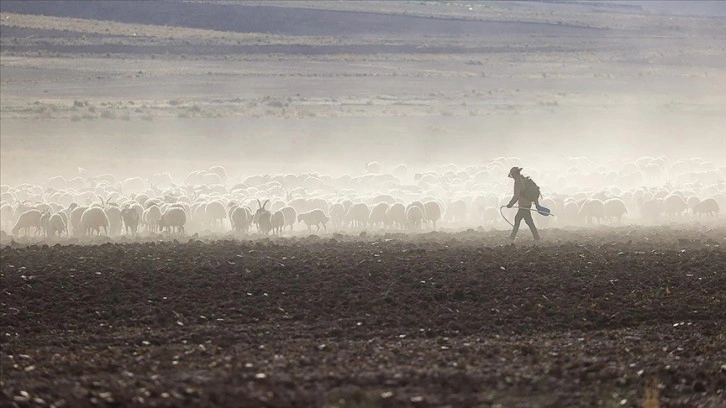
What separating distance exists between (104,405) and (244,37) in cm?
9127

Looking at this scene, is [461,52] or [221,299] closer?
[221,299]

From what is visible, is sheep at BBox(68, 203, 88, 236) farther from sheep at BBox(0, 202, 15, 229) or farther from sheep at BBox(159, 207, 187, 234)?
sheep at BBox(0, 202, 15, 229)

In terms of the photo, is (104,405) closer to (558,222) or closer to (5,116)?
(558,222)

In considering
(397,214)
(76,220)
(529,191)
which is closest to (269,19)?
(397,214)

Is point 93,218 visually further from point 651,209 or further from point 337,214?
point 651,209

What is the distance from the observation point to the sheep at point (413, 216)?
Answer: 2648 cm

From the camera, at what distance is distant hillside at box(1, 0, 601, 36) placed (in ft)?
340

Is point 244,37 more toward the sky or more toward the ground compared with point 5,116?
more toward the sky

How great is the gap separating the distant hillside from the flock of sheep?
6983cm

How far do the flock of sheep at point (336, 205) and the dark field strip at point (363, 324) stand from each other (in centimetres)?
617

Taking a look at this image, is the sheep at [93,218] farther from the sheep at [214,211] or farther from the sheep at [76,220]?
the sheep at [214,211]

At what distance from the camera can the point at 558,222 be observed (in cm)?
2745

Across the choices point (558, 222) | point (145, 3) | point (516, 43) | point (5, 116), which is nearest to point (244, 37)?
point (145, 3)

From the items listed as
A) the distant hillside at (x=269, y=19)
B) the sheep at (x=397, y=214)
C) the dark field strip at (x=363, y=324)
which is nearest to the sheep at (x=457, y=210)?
the sheep at (x=397, y=214)
